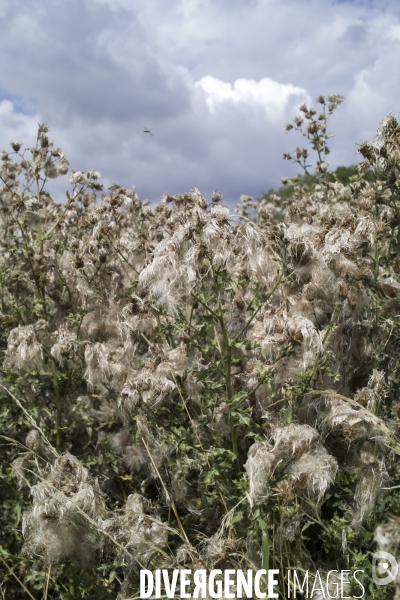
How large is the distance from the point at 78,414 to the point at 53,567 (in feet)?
3.24

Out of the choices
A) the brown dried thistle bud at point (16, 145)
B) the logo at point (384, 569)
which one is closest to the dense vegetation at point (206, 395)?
the logo at point (384, 569)

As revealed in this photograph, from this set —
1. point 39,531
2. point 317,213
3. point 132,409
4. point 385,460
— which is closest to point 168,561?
point 39,531

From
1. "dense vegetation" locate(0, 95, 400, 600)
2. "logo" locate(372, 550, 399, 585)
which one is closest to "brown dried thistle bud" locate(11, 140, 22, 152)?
"dense vegetation" locate(0, 95, 400, 600)

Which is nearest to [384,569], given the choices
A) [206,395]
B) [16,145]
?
[206,395]

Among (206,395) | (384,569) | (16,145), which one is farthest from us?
(16,145)

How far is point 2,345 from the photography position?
4613mm

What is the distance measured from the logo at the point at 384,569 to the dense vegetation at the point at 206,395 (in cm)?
7

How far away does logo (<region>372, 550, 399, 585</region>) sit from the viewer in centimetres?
267

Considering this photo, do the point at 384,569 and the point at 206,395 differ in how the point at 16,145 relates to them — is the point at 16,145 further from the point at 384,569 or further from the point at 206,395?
the point at 384,569

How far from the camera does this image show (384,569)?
9.12 ft

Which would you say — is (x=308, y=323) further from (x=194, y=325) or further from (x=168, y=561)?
(x=168, y=561)

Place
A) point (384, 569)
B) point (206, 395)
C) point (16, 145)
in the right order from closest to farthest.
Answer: point (384, 569)
point (206, 395)
point (16, 145)

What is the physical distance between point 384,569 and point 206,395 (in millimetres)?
1270

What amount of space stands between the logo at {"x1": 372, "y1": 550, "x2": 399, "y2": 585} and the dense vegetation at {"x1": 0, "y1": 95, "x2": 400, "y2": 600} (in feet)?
0.23
